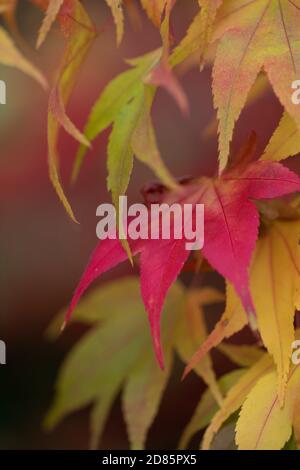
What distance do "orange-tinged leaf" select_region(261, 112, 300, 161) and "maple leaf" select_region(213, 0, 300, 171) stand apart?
47 mm

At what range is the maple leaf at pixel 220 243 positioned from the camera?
0.54 metres

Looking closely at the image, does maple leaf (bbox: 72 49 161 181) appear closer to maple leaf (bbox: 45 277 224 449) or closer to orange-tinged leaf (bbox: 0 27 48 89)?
orange-tinged leaf (bbox: 0 27 48 89)

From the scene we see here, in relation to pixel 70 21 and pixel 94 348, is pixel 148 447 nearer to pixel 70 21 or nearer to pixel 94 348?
pixel 94 348

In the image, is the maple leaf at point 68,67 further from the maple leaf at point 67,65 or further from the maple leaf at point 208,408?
the maple leaf at point 208,408

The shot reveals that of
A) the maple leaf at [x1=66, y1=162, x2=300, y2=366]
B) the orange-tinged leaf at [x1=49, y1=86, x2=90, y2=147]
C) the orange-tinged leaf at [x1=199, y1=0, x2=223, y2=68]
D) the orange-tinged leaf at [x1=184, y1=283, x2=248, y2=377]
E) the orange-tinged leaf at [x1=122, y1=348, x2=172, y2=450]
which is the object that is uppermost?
the orange-tinged leaf at [x1=199, y1=0, x2=223, y2=68]

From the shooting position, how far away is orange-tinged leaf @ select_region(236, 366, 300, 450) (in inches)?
23.6

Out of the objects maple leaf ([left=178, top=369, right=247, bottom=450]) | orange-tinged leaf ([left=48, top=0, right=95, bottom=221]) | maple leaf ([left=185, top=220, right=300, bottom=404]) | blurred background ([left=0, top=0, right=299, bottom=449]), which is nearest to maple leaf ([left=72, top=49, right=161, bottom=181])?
orange-tinged leaf ([left=48, top=0, right=95, bottom=221])

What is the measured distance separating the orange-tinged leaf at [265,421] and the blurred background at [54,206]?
36.2 inches

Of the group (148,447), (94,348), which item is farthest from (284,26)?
(148,447)

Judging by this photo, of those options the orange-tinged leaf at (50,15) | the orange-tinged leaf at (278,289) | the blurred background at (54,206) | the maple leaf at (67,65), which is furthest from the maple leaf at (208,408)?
the blurred background at (54,206)

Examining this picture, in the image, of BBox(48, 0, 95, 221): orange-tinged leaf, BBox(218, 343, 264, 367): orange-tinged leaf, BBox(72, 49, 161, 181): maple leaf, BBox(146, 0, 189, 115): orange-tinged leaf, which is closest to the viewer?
BBox(146, 0, 189, 115): orange-tinged leaf

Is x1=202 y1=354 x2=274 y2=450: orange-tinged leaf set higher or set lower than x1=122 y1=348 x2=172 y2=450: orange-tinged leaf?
higher

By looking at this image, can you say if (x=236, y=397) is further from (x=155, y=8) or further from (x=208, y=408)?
(x=155, y=8)

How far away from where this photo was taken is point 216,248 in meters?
0.55
